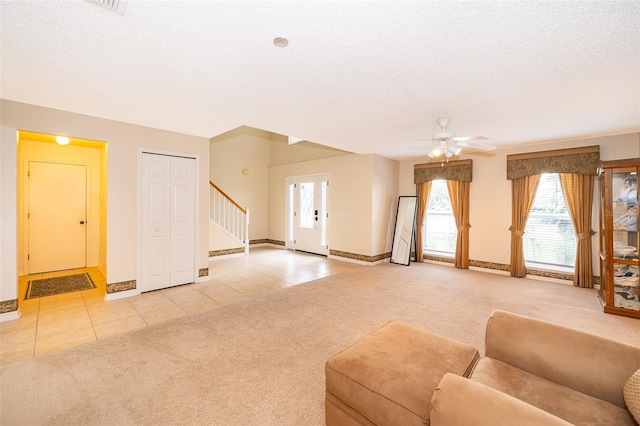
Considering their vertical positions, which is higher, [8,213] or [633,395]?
[8,213]

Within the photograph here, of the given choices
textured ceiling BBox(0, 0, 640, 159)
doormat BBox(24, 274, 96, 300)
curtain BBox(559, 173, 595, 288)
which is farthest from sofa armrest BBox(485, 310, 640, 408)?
doormat BBox(24, 274, 96, 300)

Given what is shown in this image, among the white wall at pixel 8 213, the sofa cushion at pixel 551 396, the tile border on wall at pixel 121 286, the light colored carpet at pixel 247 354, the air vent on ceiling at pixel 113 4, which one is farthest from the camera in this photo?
the tile border on wall at pixel 121 286

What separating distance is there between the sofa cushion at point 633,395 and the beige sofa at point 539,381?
100 mm

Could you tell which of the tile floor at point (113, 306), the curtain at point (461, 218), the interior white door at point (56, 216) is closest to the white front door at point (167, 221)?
the tile floor at point (113, 306)

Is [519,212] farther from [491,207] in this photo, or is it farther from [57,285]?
[57,285]

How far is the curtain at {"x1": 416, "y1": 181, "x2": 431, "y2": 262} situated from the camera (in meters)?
6.50

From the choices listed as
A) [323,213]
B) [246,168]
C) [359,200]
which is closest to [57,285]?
[246,168]

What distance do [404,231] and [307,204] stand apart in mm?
2692

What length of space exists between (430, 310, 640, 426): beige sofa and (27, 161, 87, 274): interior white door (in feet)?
22.3

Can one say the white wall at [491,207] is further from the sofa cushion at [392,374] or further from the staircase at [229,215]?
the staircase at [229,215]

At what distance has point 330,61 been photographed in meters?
2.29

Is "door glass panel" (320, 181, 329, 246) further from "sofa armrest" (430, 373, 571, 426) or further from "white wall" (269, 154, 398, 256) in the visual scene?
"sofa armrest" (430, 373, 571, 426)

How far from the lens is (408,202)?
6699mm

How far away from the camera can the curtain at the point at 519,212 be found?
5184mm
